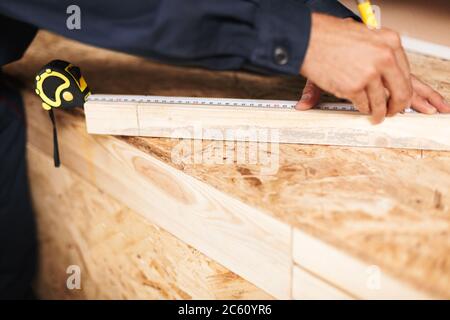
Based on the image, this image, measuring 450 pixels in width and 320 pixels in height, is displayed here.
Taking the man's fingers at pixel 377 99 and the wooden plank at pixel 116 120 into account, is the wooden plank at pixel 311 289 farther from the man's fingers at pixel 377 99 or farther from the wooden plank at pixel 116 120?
the wooden plank at pixel 116 120

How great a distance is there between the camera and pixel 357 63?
69 centimetres

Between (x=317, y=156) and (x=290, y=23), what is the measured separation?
0.72ft

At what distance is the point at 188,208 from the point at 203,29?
0.29 meters

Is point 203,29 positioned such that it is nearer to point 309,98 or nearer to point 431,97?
point 309,98

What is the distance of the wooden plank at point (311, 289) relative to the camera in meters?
0.67

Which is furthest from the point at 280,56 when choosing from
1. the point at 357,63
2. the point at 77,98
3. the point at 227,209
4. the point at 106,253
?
the point at 106,253

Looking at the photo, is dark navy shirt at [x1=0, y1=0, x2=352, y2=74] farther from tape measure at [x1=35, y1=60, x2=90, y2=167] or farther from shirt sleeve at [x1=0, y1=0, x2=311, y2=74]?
tape measure at [x1=35, y1=60, x2=90, y2=167]

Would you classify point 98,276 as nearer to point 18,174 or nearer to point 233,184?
point 18,174

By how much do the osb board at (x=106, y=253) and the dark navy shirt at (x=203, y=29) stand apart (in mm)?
344

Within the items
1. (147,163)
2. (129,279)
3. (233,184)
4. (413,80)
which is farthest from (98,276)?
(413,80)

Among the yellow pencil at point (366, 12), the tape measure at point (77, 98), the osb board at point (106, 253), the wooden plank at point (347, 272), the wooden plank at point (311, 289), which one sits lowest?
the osb board at point (106, 253)

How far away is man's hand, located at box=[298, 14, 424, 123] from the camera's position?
0.69m

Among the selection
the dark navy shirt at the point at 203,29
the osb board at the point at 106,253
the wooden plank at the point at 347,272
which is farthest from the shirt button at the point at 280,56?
the osb board at the point at 106,253
